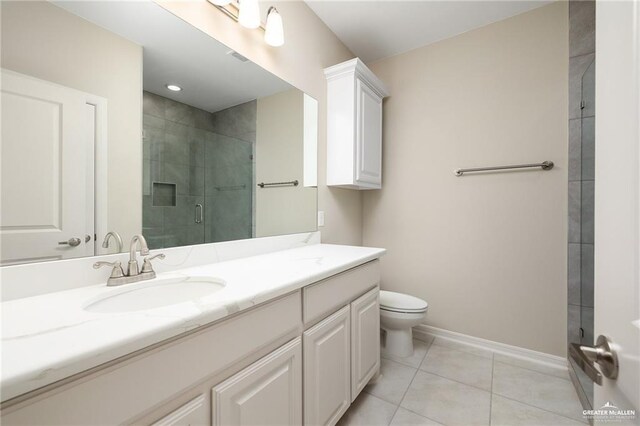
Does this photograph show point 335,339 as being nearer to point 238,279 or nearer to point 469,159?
point 238,279

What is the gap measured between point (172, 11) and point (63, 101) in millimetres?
595

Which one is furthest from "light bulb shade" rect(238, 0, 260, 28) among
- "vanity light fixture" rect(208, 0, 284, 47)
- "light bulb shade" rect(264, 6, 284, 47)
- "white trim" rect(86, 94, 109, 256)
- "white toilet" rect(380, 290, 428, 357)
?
"white toilet" rect(380, 290, 428, 357)

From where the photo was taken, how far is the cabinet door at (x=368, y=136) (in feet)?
6.40

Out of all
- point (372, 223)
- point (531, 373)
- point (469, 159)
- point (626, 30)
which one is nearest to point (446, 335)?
point (531, 373)

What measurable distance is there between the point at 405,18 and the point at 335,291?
2005mm

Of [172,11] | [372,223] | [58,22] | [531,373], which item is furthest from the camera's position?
[372,223]

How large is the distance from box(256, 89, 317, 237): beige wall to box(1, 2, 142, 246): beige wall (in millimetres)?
643

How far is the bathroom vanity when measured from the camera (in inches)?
17.5

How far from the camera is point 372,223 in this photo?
8.20ft

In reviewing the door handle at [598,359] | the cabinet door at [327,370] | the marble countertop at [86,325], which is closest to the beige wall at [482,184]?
the cabinet door at [327,370]

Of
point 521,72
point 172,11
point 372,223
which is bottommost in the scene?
point 372,223

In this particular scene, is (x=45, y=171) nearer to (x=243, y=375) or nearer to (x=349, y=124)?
(x=243, y=375)

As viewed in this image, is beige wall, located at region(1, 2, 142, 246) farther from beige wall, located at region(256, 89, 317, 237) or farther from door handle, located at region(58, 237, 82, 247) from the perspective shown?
beige wall, located at region(256, 89, 317, 237)

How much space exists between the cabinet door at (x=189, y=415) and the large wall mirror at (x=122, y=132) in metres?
0.61
